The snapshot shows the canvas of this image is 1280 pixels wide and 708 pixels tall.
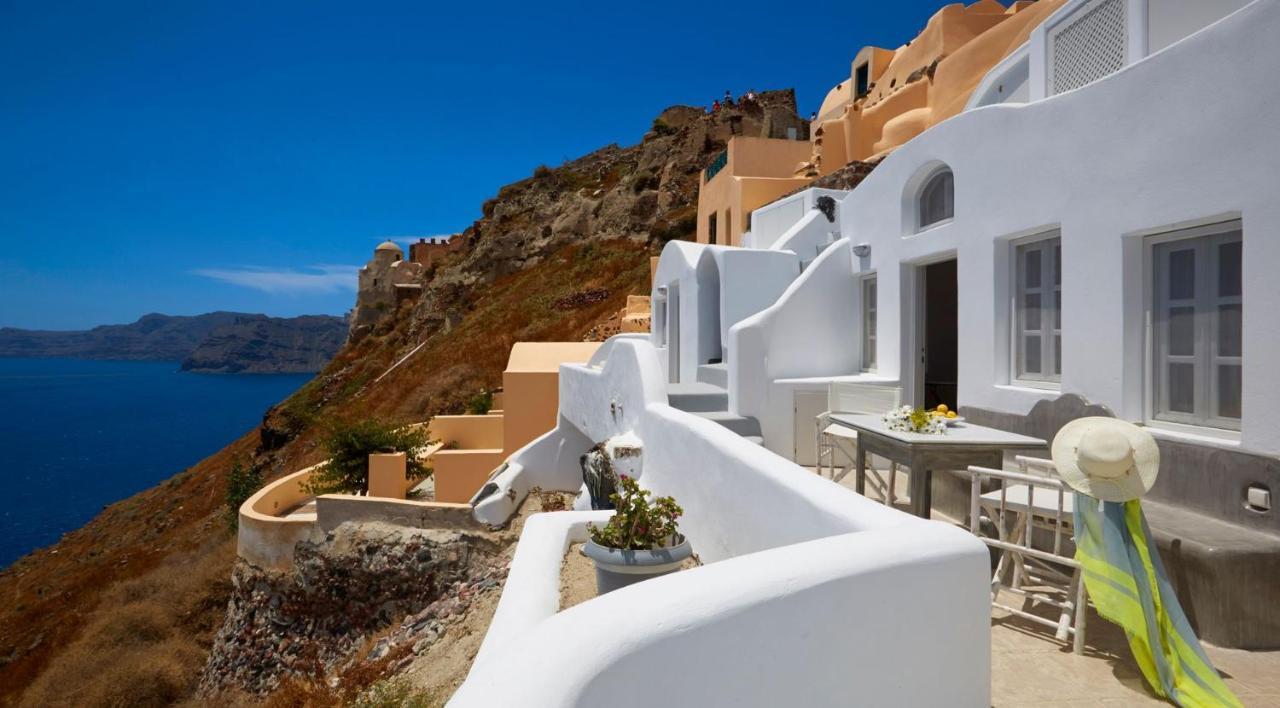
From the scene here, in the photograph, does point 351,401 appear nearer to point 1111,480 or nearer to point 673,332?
point 673,332

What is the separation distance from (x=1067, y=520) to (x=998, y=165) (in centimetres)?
396

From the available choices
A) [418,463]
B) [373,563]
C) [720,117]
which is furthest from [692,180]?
[373,563]

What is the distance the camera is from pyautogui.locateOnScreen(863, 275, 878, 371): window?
32.0 feet

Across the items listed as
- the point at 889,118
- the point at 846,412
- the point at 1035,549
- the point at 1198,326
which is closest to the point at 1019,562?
the point at 1035,549

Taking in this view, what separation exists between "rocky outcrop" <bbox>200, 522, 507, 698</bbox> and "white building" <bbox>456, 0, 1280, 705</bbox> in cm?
605

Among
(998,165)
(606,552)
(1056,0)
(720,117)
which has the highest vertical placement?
(720,117)

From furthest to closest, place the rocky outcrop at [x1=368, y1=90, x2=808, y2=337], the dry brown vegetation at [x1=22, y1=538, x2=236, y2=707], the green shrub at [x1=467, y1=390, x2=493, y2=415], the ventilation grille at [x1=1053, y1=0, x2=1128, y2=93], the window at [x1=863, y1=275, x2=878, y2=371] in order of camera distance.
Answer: the rocky outcrop at [x1=368, y1=90, x2=808, y2=337] < the green shrub at [x1=467, y1=390, x2=493, y2=415] < the dry brown vegetation at [x1=22, y1=538, x2=236, y2=707] < the window at [x1=863, y1=275, x2=878, y2=371] < the ventilation grille at [x1=1053, y1=0, x2=1128, y2=93]

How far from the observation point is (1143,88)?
5.20 meters

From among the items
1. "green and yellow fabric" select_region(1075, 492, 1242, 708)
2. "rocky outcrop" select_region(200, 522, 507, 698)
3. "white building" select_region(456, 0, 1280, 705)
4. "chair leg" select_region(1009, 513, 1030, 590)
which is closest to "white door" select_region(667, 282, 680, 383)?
"white building" select_region(456, 0, 1280, 705)

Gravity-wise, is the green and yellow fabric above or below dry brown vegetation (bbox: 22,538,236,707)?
above

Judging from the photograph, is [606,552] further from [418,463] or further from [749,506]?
[418,463]

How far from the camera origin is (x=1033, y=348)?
6.74 metres

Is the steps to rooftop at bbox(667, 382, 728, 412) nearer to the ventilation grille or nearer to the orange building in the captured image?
the ventilation grille

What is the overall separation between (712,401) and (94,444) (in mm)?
120781
